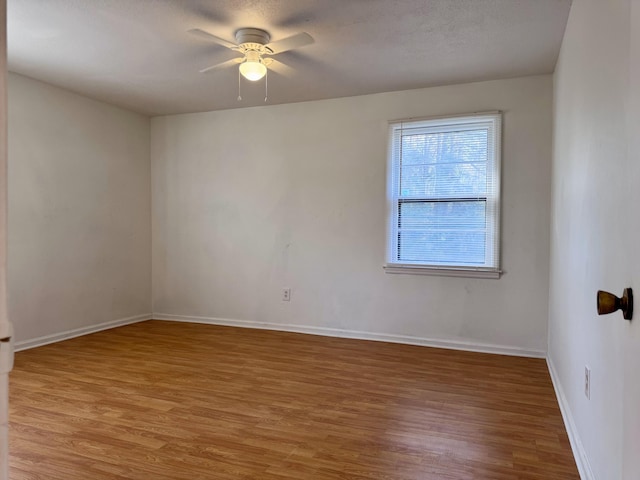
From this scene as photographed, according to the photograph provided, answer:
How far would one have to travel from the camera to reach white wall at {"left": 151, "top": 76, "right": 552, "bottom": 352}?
3924mm

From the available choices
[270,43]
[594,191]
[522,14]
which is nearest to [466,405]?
[594,191]

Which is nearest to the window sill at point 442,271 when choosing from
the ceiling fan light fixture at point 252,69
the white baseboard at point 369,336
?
the white baseboard at point 369,336

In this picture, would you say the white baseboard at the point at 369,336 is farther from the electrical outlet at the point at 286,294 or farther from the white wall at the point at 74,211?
the white wall at the point at 74,211

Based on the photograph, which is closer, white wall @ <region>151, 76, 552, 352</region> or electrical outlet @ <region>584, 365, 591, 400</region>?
electrical outlet @ <region>584, 365, 591, 400</region>

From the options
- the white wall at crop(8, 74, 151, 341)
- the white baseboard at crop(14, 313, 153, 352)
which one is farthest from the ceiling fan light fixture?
the white baseboard at crop(14, 313, 153, 352)

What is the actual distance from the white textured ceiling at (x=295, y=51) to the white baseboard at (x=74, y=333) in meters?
2.46

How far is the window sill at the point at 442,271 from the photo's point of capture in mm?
4004

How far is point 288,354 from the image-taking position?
3.92m

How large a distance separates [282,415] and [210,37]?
2476mm

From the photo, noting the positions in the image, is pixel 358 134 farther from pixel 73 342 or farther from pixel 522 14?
pixel 73 342

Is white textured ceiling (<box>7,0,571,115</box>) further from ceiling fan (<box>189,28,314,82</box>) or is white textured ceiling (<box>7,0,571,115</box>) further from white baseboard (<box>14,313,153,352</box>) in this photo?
white baseboard (<box>14,313,153,352</box>)

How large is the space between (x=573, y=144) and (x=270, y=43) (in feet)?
6.69

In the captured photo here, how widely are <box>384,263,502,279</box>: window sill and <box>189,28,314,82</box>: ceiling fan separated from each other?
223 cm

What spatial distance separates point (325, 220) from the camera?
467 centimetres
